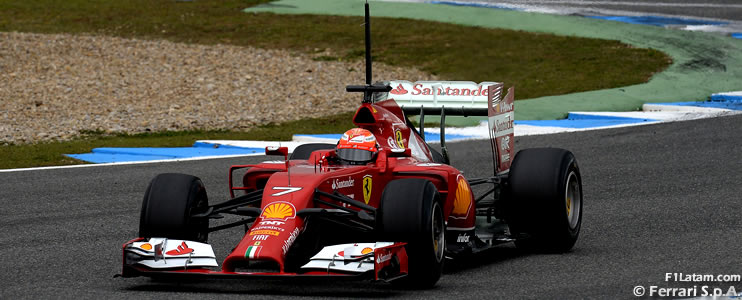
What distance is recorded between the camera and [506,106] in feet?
30.3

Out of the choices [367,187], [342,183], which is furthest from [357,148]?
[342,183]

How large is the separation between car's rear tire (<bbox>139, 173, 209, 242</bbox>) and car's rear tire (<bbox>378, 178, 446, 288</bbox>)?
134 centimetres

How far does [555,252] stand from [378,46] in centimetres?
1606

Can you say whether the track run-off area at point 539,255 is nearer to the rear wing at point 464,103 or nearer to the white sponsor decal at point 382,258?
the white sponsor decal at point 382,258

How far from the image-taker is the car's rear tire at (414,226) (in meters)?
6.71

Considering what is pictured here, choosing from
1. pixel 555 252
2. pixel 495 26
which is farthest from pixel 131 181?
pixel 495 26

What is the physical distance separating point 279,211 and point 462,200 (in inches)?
63.8

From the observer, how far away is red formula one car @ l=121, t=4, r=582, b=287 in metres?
6.66

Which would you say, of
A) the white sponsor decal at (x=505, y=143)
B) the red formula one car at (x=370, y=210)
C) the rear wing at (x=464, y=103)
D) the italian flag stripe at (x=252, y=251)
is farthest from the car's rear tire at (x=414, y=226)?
the white sponsor decal at (x=505, y=143)

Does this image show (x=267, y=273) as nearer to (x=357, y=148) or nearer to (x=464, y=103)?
(x=357, y=148)

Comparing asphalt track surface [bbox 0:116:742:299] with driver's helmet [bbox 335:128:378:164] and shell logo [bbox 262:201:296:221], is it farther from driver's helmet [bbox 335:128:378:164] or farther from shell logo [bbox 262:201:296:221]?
driver's helmet [bbox 335:128:378:164]

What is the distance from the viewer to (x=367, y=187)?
759cm

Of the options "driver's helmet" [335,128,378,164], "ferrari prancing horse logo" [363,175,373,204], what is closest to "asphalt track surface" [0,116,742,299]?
"ferrari prancing horse logo" [363,175,373,204]

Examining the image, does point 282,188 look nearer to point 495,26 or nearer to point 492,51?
point 492,51
